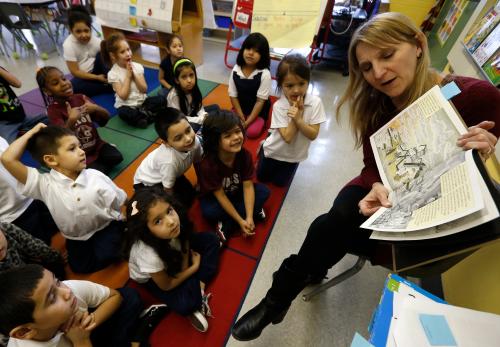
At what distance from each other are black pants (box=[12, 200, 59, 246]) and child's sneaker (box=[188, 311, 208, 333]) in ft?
3.05

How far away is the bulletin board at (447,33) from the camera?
2.46 meters

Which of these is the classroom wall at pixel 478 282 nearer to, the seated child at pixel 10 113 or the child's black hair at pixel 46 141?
the child's black hair at pixel 46 141

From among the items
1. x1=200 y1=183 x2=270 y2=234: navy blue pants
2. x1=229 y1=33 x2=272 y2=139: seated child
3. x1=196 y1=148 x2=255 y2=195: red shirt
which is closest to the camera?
x1=196 y1=148 x2=255 y2=195: red shirt

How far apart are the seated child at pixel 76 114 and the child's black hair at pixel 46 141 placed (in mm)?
493

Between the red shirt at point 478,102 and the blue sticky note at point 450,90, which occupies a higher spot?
the blue sticky note at point 450,90

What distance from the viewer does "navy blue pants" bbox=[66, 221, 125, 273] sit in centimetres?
132

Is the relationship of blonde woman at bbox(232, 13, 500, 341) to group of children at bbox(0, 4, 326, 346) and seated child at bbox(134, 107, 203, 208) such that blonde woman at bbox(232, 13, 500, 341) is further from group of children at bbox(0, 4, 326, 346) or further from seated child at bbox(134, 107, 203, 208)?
seated child at bbox(134, 107, 203, 208)

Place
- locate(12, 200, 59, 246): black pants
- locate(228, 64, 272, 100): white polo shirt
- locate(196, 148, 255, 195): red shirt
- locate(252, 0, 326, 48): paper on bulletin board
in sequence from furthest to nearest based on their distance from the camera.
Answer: locate(252, 0, 326, 48): paper on bulletin board, locate(228, 64, 272, 100): white polo shirt, locate(196, 148, 255, 195): red shirt, locate(12, 200, 59, 246): black pants

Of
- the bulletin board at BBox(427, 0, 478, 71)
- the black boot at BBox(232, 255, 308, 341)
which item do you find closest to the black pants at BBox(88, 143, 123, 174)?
the black boot at BBox(232, 255, 308, 341)

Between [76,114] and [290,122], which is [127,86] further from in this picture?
[290,122]

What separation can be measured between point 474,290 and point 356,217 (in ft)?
1.53

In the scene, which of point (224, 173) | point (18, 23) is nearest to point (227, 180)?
point (224, 173)

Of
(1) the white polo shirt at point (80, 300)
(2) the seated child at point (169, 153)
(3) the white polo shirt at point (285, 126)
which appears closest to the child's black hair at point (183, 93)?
(2) the seated child at point (169, 153)

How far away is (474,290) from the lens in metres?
0.89
